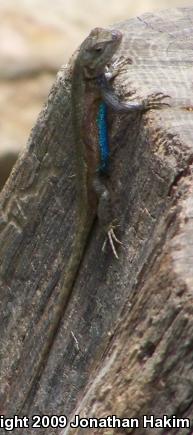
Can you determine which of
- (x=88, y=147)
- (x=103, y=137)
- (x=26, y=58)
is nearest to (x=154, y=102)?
(x=103, y=137)

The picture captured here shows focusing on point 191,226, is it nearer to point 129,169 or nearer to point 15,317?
point 129,169

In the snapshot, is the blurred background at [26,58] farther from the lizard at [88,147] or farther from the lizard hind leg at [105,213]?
the lizard hind leg at [105,213]

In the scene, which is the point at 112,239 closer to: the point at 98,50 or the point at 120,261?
the point at 120,261

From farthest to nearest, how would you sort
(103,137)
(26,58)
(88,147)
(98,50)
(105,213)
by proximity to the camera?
(26,58) < (98,50) < (88,147) < (103,137) < (105,213)

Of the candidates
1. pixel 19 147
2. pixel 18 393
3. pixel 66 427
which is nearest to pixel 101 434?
pixel 66 427

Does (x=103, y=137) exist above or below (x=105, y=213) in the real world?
above

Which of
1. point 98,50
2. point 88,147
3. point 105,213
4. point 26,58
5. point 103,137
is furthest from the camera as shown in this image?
point 26,58

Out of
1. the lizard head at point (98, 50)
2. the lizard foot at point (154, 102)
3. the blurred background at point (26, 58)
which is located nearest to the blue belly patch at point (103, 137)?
the lizard head at point (98, 50)

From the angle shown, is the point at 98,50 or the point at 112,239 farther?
the point at 98,50
